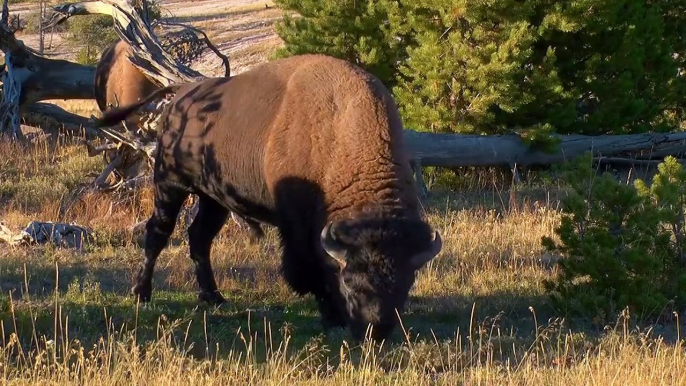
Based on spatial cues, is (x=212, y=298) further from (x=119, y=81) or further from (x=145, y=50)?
(x=119, y=81)

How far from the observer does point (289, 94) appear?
7613 mm

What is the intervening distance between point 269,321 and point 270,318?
14cm

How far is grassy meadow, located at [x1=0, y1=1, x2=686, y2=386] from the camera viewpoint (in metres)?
5.56

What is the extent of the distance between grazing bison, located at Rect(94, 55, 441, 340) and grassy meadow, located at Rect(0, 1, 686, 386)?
36cm

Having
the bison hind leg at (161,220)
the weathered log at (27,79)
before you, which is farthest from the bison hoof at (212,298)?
the weathered log at (27,79)

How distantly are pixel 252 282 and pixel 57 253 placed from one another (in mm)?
2068

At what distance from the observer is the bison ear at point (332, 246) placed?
20.9ft

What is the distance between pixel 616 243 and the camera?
7746 millimetres

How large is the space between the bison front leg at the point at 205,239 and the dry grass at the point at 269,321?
0.65ft

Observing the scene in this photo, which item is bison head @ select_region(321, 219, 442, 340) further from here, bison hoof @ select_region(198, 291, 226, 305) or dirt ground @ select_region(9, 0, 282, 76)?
dirt ground @ select_region(9, 0, 282, 76)

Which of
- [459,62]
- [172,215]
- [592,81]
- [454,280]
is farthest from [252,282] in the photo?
[592,81]

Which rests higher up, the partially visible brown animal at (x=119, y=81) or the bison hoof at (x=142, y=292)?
the partially visible brown animal at (x=119, y=81)

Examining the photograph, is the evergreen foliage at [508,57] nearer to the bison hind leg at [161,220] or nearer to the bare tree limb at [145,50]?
the bare tree limb at [145,50]

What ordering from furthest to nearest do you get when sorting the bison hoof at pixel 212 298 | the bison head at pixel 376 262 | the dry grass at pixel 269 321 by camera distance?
the bison hoof at pixel 212 298 < the bison head at pixel 376 262 < the dry grass at pixel 269 321
